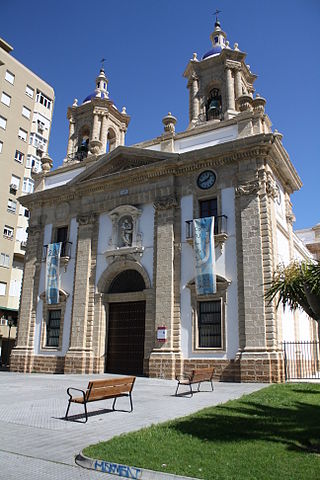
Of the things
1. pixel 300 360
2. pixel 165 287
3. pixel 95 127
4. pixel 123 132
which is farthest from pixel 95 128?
pixel 300 360

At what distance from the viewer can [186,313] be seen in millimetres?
18656

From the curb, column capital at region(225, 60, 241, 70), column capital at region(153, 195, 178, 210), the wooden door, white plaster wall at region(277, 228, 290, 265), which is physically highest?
column capital at region(225, 60, 241, 70)

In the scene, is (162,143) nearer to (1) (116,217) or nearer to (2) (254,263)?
(1) (116,217)

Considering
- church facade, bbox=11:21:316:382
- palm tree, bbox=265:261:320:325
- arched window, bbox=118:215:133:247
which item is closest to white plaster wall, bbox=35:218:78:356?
church facade, bbox=11:21:316:382

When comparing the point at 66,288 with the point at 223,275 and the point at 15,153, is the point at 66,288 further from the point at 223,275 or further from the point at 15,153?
the point at 15,153

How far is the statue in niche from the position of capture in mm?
21322

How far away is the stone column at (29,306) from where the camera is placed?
76.0 feet

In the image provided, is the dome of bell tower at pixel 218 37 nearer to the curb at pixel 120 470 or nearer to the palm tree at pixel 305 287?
the palm tree at pixel 305 287

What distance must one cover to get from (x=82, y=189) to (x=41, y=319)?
7.54m

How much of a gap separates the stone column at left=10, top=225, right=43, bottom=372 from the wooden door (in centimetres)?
499

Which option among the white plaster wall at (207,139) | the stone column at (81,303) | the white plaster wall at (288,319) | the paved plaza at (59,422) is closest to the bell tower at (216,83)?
the white plaster wall at (207,139)

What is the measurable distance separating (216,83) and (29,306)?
1677cm

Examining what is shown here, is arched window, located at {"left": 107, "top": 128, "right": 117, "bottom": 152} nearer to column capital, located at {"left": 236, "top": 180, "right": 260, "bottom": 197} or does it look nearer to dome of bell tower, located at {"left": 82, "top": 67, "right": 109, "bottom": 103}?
dome of bell tower, located at {"left": 82, "top": 67, "right": 109, "bottom": 103}

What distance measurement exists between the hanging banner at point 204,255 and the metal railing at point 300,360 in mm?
3933
